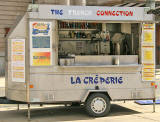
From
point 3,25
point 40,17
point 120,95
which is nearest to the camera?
point 40,17

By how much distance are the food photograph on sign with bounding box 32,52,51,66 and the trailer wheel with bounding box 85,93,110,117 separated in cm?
158

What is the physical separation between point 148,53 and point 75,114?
112 inches

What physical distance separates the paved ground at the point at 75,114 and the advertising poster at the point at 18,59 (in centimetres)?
123

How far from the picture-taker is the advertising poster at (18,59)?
25.0 ft

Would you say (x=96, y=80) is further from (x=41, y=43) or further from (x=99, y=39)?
(x=41, y=43)

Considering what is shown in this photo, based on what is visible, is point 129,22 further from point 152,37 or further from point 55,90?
point 55,90

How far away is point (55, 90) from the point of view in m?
7.72

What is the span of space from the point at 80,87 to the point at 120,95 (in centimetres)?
120

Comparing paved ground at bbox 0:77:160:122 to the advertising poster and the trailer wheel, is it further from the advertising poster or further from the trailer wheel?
the advertising poster

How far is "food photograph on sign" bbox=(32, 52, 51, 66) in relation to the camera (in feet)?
24.9

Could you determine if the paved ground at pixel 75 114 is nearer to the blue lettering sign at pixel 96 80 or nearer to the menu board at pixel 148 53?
the blue lettering sign at pixel 96 80

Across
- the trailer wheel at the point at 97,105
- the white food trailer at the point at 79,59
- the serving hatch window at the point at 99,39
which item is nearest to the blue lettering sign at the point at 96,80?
the white food trailer at the point at 79,59

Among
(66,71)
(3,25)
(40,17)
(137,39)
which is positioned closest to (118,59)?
(137,39)

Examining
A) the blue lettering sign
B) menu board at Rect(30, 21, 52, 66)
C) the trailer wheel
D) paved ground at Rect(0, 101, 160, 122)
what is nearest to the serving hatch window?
menu board at Rect(30, 21, 52, 66)
